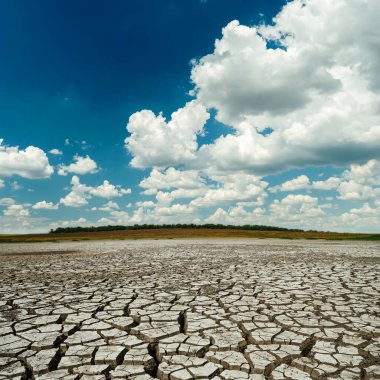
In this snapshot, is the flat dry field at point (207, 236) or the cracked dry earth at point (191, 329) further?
the flat dry field at point (207, 236)

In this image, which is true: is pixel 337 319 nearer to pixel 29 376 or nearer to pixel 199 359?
pixel 199 359

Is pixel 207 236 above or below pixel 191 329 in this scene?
below

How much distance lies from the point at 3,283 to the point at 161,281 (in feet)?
8.94

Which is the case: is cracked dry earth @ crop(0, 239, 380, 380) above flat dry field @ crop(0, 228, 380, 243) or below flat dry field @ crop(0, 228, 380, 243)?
above

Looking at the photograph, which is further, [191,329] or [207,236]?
[207,236]

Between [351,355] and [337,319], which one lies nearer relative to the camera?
[351,355]

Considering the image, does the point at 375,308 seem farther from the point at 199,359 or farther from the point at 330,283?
the point at 199,359

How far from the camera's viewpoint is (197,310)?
141 inches

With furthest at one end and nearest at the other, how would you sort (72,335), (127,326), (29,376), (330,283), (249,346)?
1. (330,283)
2. (127,326)
3. (72,335)
4. (249,346)
5. (29,376)

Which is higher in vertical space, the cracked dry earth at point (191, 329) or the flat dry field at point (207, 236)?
the cracked dry earth at point (191, 329)

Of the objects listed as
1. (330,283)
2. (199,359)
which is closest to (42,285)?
(199,359)

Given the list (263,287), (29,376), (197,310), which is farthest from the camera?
(263,287)

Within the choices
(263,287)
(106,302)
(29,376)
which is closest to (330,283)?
(263,287)

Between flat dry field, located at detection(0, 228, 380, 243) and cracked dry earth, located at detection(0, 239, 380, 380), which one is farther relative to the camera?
flat dry field, located at detection(0, 228, 380, 243)
